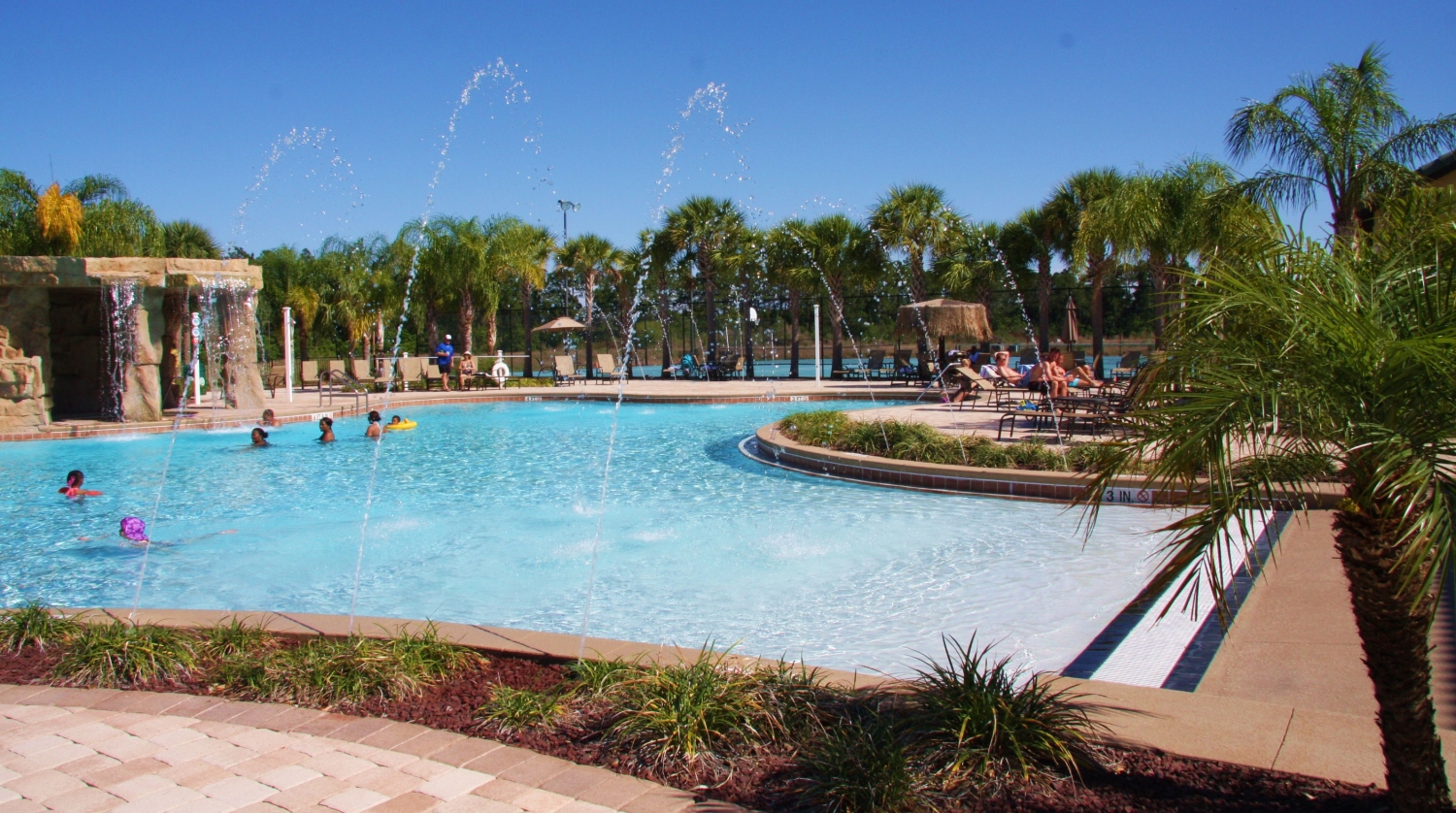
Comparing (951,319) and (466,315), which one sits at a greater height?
(466,315)

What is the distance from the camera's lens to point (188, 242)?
108ft

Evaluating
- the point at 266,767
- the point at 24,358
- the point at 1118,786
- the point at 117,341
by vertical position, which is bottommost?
the point at 266,767

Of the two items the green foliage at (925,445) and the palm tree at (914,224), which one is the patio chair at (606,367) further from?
the green foliage at (925,445)

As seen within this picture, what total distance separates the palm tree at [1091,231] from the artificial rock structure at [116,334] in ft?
55.7

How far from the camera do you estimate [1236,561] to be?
20.6ft

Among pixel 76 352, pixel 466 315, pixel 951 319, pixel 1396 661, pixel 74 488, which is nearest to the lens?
pixel 1396 661

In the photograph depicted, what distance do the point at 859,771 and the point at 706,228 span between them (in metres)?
26.6

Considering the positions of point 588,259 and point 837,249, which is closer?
point 837,249

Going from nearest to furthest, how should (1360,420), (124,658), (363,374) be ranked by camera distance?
(1360,420) → (124,658) → (363,374)

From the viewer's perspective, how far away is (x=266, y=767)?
327 centimetres

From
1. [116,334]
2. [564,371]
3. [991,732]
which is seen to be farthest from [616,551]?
[564,371]

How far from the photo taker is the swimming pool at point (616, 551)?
229 inches

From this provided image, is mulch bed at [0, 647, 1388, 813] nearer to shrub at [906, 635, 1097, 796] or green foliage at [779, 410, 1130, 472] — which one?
shrub at [906, 635, 1097, 796]

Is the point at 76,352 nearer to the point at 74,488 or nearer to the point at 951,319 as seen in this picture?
the point at 74,488
